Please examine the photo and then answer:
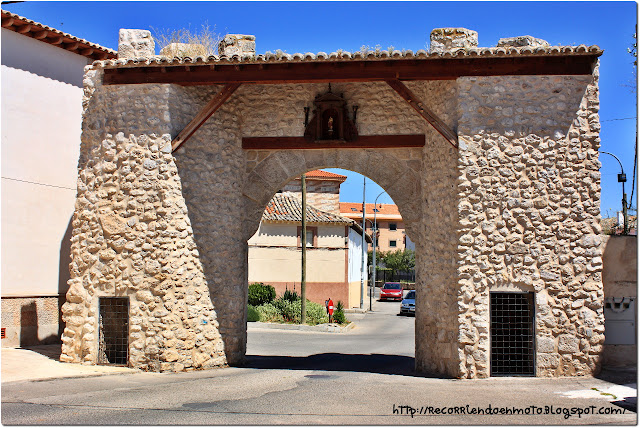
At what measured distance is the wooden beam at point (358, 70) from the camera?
1090cm

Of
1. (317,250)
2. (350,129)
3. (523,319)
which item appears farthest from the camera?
(317,250)

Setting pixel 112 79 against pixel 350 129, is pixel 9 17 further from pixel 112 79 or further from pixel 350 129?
pixel 350 129

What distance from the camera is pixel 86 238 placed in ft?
38.1

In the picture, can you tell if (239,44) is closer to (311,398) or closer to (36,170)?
(36,170)

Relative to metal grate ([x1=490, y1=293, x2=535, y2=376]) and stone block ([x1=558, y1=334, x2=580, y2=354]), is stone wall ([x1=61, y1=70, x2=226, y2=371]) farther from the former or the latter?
stone block ([x1=558, y1=334, x2=580, y2=354])

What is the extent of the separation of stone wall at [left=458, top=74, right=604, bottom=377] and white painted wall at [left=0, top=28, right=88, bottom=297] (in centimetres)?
851

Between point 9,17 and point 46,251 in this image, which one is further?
point 46,251

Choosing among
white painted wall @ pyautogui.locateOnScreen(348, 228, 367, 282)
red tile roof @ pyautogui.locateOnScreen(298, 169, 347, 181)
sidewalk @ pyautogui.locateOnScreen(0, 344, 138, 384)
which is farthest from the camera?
red tile roof @ pyautogui.locateOnScreen(298, 169, 347, 181)

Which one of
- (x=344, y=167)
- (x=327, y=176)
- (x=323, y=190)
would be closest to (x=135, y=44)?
(x=344, y=167)

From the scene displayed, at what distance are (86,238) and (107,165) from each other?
1.29 m

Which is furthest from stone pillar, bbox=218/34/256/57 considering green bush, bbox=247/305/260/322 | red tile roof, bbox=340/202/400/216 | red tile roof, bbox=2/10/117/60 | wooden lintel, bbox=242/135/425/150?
red tile roof, bbox=340/202/400/216

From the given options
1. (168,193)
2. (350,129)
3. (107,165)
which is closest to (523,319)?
(350,129)

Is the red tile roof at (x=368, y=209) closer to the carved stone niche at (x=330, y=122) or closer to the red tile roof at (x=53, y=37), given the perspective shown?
the red tile roof at (x=53, y=37)

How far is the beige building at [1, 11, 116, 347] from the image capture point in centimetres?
1336
